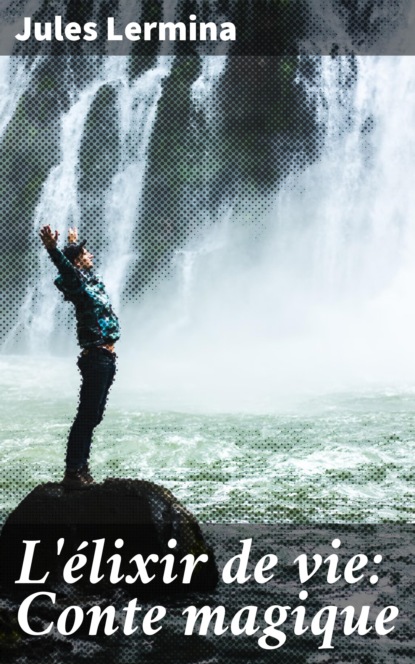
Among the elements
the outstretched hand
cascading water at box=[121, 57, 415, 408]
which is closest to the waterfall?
cascading water at box=[121, 57, 415, 408]

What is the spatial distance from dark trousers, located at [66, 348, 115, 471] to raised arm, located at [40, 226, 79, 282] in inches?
24.5

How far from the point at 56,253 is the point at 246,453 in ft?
30.6

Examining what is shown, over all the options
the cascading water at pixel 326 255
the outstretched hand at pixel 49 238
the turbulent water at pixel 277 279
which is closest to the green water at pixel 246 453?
the turbulent water at pixel 277 279

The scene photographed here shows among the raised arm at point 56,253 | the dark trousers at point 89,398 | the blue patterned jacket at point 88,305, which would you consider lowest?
the dark trousers at point 89,398

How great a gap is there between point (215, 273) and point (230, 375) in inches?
291

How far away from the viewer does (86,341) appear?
8.39 metres

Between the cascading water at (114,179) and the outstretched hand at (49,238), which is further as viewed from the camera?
the cascading water at (114,179)

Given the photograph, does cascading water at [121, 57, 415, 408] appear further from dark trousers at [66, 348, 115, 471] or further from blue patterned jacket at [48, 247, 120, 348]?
blue patterned jacket at [48, 247, 120, 348]

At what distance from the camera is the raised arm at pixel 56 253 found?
7980 mm

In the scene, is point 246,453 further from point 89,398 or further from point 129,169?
point 129,169

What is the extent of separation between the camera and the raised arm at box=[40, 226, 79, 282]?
798 cm

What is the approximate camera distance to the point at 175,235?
34344mm

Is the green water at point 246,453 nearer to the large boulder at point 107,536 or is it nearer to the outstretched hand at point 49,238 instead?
the large boulder at point 107,536

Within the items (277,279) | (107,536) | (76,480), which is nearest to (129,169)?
(277,279)
